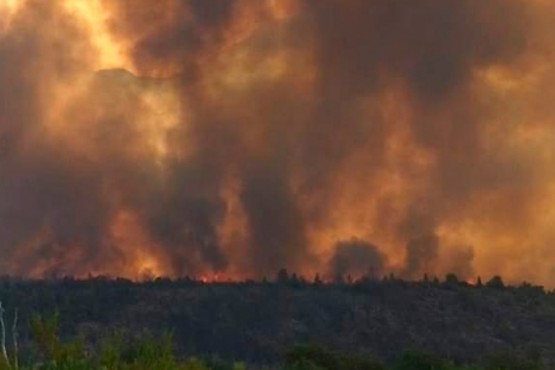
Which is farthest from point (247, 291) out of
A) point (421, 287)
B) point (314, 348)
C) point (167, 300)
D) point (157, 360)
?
point (157, 360)

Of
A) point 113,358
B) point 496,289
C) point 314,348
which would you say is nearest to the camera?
point 113,358

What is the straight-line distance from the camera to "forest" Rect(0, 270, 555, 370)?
4358 inches

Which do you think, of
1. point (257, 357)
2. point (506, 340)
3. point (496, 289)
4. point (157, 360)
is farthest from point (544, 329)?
point (157, 360)

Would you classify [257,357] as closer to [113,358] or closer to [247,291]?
[247,291]

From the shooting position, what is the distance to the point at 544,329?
121562 mm

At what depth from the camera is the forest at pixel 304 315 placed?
363ft

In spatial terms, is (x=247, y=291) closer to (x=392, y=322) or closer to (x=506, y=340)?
(x=392, y=322)

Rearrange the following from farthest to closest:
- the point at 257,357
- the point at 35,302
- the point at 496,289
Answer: the point at 496,289 → the point at 35,302 → the point at 257,357

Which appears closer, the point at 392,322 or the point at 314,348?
the point at 314,348

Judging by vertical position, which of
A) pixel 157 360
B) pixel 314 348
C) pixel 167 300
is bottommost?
pixel 157 360

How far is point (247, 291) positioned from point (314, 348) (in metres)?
47.5

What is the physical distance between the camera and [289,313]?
124438 mm

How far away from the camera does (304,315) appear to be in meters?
124

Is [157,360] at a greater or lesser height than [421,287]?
lesser
